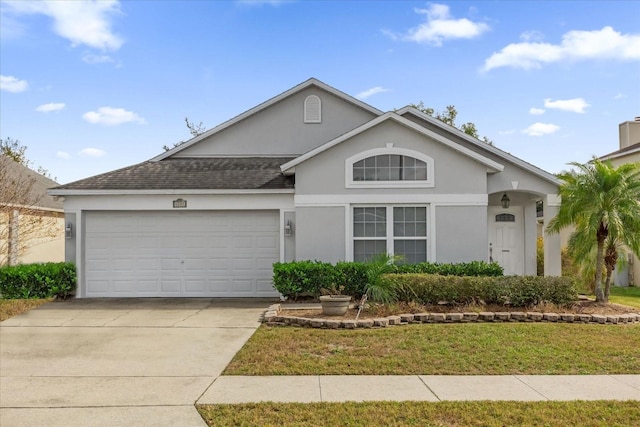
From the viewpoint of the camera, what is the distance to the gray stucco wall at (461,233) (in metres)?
13.7

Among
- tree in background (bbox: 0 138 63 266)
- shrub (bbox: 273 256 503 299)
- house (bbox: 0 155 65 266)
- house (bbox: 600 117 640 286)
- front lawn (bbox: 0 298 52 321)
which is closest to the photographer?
front lawn (bbox: 0 298 52 321)

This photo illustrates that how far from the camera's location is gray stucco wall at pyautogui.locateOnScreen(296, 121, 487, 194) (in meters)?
13.8

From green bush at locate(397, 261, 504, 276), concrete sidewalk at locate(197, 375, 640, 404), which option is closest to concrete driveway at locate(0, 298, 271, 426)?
concrete sidewalk at locate(197, 375, 640, 404)

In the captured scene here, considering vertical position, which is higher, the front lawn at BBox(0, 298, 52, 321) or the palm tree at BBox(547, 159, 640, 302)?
the palm tree at BBox(547, 159, 640, 302)

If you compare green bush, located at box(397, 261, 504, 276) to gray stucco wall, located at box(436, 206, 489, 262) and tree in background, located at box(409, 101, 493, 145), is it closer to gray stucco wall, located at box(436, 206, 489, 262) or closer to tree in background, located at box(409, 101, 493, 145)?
gray stucco wall, located at box(436, 206, 489, 262)

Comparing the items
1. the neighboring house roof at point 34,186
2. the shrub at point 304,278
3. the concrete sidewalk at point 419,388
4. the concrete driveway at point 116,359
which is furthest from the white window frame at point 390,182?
the neighboring house roof at point 34,186

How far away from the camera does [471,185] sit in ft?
45.3

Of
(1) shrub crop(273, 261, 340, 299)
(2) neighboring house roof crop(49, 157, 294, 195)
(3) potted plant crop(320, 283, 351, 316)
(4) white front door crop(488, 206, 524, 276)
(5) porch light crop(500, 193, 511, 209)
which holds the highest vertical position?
(2) neighboring house roof crop(49, 157, 294, 195)

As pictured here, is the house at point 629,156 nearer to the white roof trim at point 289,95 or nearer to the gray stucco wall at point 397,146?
the gray stucco wall at point 397,146

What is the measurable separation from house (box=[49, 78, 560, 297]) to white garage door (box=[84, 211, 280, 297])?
28 millimetres

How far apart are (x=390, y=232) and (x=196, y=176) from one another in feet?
19.3

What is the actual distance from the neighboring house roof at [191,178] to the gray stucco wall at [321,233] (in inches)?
42.8

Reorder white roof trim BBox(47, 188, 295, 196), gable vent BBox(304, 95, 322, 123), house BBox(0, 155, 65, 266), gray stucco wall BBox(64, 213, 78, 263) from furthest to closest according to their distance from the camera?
gable vent BBox(304, 95, 322, 123), house BBox(0, 155, 65, 266), gray stucco wall BBox(64, 213, 78, 263), white roof trim BBox(47, 188, 295, 196)

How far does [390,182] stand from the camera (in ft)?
45.2
